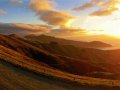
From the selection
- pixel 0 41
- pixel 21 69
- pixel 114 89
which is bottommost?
pixel 114 89

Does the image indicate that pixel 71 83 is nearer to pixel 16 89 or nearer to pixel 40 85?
pixel 40 85

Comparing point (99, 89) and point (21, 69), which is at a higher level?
point (21, 69)

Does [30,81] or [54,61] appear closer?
[30,81]

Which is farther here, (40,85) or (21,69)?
(21,69)

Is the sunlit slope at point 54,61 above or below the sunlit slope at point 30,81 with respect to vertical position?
above

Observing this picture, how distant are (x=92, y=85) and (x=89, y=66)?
131 m

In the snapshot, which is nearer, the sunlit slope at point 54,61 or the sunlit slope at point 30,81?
the sunlit slope at point 30,81

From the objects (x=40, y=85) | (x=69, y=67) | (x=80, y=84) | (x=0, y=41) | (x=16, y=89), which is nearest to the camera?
(x=16, y=89)

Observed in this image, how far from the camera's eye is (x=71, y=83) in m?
51.4

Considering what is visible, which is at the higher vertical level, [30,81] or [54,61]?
[54,61]

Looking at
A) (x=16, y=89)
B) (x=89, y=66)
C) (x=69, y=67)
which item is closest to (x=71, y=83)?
(x=16, y=89)

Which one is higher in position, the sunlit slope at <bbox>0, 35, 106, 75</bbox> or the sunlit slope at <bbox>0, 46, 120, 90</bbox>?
the sunlit slope at <bbox>0, 35, 106, 75</bbox>

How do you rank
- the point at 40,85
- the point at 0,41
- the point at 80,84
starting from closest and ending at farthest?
the point at 40,85
the point at 80,84
the point at 0,41

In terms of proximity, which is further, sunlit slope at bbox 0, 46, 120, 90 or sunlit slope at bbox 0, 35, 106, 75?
sunlit slope at bbox 0, 35, 106, 75
